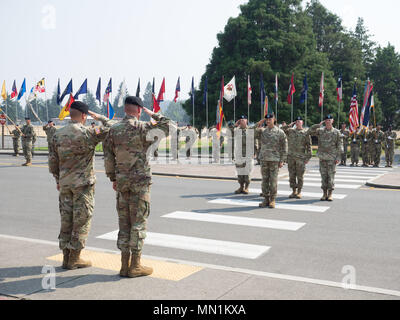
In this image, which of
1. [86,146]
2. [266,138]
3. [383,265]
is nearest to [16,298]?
[86,146]

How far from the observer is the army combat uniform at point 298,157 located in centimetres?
1180

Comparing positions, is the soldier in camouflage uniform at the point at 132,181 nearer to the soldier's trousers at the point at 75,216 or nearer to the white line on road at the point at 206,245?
the soldier's trousers at the point at 75,216

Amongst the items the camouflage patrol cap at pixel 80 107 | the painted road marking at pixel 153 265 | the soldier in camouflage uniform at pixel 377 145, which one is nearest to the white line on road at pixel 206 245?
the painted road marking at pixel 153 265

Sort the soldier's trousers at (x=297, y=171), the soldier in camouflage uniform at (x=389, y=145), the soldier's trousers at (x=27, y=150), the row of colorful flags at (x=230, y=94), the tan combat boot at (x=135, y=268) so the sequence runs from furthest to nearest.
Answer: the row of colorful flags at (x=230, y=94) < the soldier in camouflage uniform at (x=389, y=145) < the soldier's trousers at (x=27, y=150) < the soldier's trousers at (x=297, y=171) < the tan combat boot at (x=135, y=268)

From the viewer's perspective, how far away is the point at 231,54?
128 ft

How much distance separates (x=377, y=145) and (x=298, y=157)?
36.3 feet

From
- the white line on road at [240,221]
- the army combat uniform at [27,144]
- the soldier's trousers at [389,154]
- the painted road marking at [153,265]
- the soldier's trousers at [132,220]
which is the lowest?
the painted road marking at [153,265]

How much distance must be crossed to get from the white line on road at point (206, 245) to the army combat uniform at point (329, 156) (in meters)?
4.85

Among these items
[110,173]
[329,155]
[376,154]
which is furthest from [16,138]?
[110,173]

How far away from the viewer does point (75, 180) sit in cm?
576

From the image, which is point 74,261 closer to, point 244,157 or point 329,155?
point 329,155

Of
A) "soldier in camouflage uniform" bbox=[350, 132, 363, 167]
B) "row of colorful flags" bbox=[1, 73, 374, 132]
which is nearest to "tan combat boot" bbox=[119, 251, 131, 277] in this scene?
"row of colorful flags" bbox=[1, 73, 374, 132]

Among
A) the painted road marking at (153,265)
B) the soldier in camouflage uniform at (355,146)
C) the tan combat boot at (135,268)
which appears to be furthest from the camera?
the soldier in camouflage uniform at (355,146)
